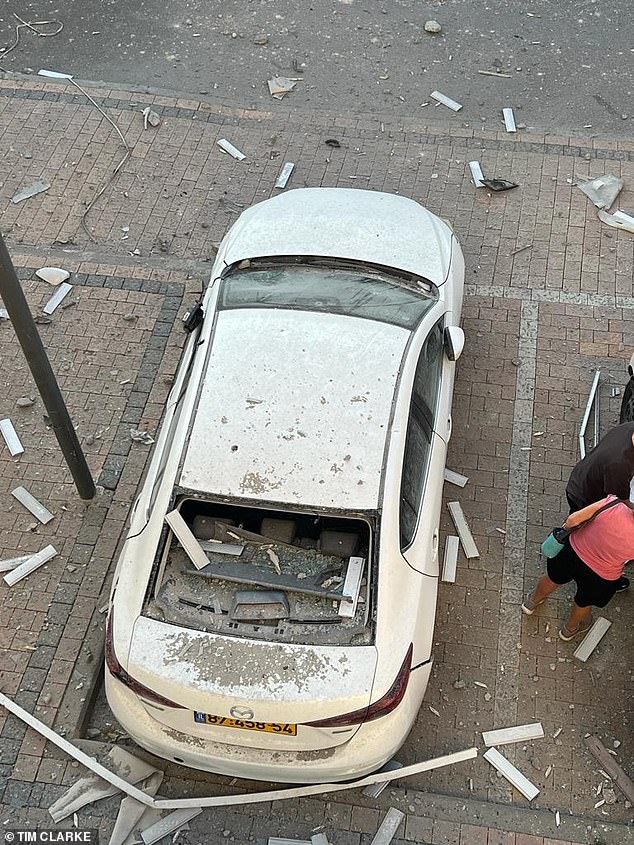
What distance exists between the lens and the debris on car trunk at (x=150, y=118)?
9516 mm

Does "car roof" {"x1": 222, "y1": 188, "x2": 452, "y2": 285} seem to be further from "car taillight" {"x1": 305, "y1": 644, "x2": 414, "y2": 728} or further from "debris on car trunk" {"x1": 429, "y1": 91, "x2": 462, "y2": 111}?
"debris on car trunk" {"x1": 429, "y1": 91, "x2": 462, "y2": 111}

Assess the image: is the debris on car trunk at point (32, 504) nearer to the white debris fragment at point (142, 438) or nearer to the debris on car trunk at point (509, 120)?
the white debris fragment at point (142, 438)

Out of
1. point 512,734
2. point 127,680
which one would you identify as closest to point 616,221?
point 512,734

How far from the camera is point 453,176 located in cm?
891

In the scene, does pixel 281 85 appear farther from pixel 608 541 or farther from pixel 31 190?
pixel 608 541

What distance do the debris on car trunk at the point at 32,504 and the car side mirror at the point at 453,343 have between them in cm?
319

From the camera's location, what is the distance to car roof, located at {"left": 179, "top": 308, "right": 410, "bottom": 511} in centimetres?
465

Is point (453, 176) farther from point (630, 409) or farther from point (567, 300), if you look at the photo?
point (630, 409)

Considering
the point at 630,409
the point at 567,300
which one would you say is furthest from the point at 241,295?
the point at 567,300

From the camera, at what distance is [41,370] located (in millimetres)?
5473

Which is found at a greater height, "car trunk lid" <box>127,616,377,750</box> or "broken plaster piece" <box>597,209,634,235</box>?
"car trunk lid" <box>127,616,377,750</box>

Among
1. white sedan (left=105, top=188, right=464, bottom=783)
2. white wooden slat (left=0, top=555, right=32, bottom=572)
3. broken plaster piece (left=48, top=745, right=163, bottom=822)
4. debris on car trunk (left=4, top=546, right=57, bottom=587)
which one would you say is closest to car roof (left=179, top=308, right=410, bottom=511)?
white sedan (left=105, top=188, right=464, bottom=783)

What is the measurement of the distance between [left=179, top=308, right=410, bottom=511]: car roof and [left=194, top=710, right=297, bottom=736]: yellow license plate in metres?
1.15

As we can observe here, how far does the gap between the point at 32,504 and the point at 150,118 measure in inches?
205
